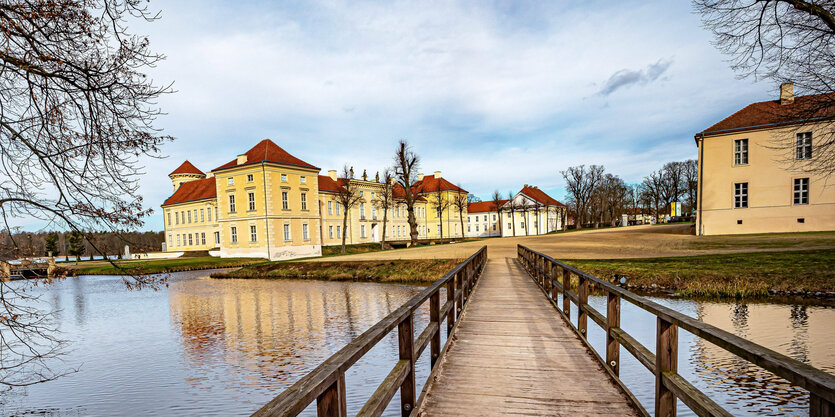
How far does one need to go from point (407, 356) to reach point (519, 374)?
177 centimetres

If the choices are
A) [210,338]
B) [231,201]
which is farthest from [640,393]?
[231,201]

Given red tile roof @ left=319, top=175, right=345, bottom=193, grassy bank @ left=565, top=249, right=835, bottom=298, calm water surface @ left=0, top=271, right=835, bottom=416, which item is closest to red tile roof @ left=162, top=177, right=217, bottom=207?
red tile roof @ left=319, top=175, right=345, bottom=193

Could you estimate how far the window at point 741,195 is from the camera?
26.3 m

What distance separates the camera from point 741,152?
26.3 metres

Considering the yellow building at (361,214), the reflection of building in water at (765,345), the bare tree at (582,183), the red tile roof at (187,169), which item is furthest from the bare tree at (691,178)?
the red tile roof at (187,169)

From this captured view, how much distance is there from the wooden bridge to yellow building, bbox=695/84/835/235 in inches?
1040

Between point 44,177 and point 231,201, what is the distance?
114 ft

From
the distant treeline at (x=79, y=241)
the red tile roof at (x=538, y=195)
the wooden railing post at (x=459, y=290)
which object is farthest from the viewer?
the red tile roof at (x=538, y=195)

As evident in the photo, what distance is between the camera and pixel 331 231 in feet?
152

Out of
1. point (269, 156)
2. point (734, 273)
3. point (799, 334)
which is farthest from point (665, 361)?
point (269, 156)

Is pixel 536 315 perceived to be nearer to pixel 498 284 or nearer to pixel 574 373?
pixel 574 373

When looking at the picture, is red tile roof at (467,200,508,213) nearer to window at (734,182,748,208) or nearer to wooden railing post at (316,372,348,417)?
window at (734,182,748,208)

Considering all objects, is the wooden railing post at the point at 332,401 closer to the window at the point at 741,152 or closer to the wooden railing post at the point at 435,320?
the wooden railing post at the point at 435,320

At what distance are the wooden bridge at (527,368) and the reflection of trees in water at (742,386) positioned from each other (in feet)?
8.24
